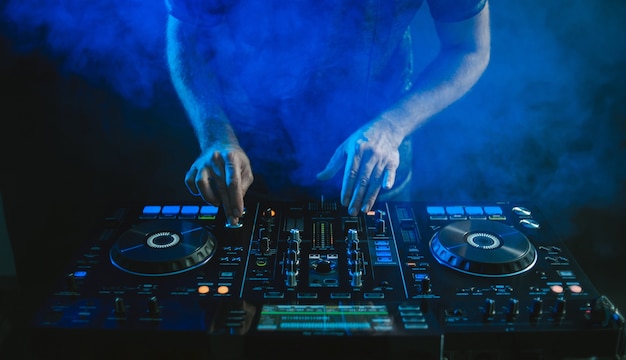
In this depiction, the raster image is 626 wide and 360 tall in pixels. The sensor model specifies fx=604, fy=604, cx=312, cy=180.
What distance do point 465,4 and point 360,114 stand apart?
49cm

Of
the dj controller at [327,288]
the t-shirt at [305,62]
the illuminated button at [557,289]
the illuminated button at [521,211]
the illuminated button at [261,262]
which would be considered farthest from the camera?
the t-shirt at [305,62]

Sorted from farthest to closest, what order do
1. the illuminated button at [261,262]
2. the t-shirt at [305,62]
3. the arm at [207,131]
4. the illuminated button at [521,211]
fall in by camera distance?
the t-shirt at [305,62] → the illuminated button at [521,211] → the arm at [207,131] → the illuminated button at [261,262]

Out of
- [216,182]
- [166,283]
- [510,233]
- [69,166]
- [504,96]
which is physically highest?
[504,96]

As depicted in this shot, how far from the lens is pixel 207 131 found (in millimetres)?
1833

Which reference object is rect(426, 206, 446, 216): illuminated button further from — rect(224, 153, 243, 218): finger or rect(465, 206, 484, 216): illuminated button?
rect(224, 153, 243, 218): finger

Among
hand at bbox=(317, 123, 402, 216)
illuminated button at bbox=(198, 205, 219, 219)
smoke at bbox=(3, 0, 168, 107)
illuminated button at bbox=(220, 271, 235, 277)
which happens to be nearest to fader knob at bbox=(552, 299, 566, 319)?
hand at bbox=(317, 123, 402, 216)

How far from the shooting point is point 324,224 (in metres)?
1.76

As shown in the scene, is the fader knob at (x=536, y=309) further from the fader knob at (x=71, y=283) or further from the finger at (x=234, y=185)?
the fader knob at (x=71, y=283)

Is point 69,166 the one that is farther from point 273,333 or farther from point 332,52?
point 273,333

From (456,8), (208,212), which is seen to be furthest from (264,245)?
(456,8)

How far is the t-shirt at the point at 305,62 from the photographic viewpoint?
1.92 m

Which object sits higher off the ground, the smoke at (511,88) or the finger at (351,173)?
the smoke at (511,88)

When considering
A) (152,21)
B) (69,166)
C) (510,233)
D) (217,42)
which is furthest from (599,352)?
(69,166)

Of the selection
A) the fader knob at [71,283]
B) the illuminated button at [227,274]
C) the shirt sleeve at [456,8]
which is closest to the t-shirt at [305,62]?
the shirt sleeve at [456,8]
